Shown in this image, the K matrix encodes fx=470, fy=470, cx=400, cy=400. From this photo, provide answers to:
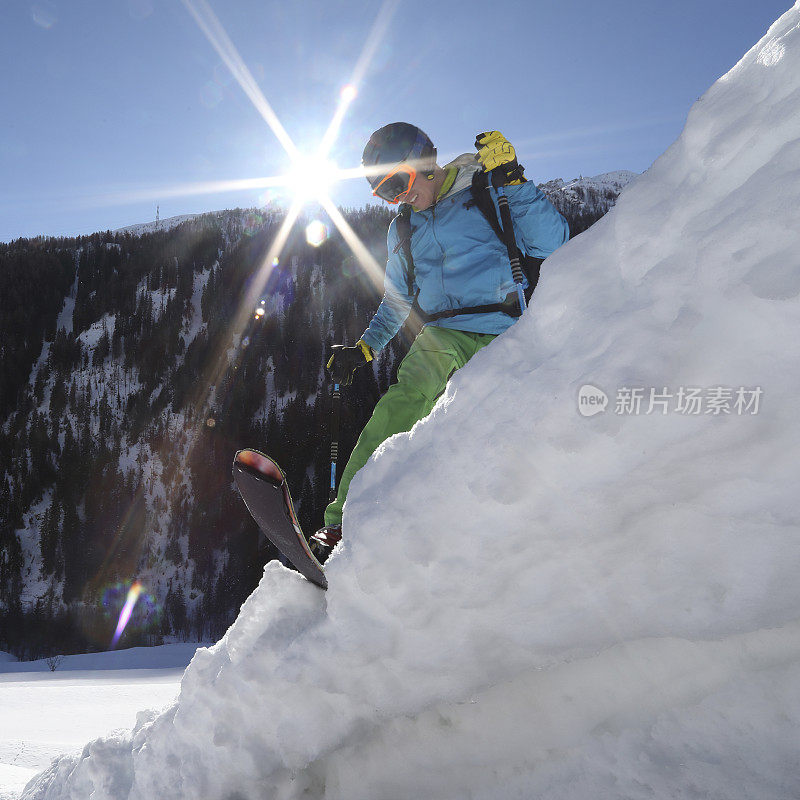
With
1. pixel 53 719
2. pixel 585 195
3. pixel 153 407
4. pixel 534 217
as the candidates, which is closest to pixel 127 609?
pixel 153 407

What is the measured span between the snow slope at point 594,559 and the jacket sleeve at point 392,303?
65.1 inches

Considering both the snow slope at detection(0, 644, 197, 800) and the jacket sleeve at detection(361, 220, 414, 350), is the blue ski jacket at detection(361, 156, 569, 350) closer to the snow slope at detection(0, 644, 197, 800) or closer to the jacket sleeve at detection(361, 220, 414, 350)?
the jacket sleeve at detection(361, 220, 414, 350)

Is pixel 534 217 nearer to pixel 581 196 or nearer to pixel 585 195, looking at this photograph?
pixel 581 196

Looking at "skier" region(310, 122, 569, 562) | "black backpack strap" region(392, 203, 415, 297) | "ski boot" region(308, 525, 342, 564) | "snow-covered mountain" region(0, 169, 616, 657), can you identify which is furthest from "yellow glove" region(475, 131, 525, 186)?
"snow-covered mountain" region(0, 169, 616, 657)

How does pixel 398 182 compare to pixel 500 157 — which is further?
pixel 398 182

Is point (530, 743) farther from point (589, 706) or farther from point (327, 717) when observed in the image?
point (327, 717)

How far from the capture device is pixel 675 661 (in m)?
0.85

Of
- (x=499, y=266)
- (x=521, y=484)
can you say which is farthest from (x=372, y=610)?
(x=499, y=266)

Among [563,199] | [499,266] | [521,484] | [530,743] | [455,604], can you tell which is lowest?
[530,743]

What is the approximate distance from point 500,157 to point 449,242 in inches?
19.3

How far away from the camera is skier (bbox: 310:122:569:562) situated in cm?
221

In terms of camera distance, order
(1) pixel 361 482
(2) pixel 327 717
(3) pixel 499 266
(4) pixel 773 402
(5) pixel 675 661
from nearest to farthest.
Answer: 1. (4) pixel 773 402
2. (5) pixel 675 661
3. (2) pixel 327 717
4. (1) pixel 361 482
5. (3) pixel 499 266

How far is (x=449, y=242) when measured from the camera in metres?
2.37

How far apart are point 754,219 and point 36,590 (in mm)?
37629
